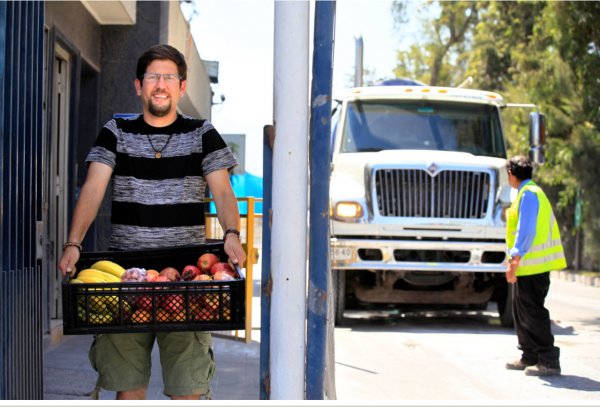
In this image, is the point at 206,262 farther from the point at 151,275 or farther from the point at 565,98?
the point at 565,98

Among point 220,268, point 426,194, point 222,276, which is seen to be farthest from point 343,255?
point 222,276

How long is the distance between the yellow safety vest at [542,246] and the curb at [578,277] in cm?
1248

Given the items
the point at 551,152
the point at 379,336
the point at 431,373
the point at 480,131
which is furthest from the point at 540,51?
the point at 431,373

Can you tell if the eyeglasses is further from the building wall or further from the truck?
the truck

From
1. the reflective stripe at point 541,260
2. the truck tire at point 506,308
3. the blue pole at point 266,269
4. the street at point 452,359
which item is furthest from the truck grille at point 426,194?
the blue pole at point 266,269

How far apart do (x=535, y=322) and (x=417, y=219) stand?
131 inches

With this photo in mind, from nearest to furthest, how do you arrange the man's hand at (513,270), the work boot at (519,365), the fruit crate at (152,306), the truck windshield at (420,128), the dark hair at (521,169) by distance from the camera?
the fruit crate at (152,306)
the man's hand at (513,270)
the work boot at (519,365)
the dark hair at (521,169)
the truck windshield at (420,128)

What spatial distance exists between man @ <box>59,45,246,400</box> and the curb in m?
17.6

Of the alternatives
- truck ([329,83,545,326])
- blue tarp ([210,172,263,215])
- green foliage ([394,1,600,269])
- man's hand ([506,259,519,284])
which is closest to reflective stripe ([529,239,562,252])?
man's hand ([506,259,519,284])

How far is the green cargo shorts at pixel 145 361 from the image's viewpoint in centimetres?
397

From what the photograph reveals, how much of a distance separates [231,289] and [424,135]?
358 inches

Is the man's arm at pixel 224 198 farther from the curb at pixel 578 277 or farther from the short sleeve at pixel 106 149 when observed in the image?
the curb at pixel 578 277

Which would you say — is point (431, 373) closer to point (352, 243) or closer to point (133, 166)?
point (352, 243)

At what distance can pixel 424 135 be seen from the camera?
40.8ft
